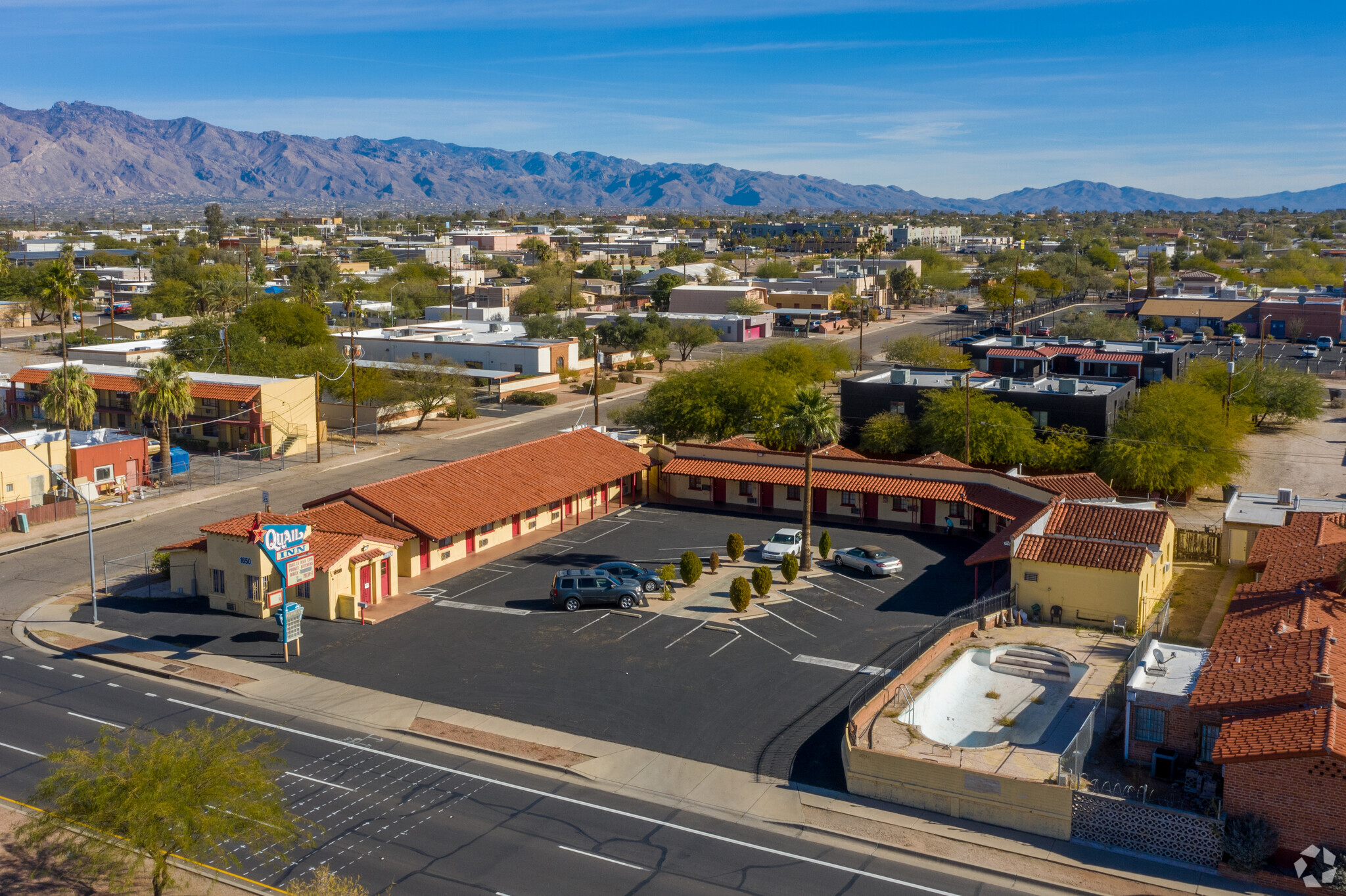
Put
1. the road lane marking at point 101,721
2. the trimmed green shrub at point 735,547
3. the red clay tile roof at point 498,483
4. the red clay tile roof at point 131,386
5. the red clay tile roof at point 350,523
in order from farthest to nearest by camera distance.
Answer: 1. the red clay tile roof at point 131,386
2. the trimmed green shrub at point 735,547
3. the red clay tile roof at point 498,483
4. the red clay tile roof at point 350,523
5. the road lane marking at point 101,721

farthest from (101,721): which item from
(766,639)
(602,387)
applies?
(602,387)

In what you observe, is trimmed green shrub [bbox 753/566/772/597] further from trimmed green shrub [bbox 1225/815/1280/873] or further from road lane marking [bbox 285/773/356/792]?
trimmed green shrub [bbox 1225/815/1280/873]

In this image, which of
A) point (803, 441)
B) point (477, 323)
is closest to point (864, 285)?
point (477, 323)

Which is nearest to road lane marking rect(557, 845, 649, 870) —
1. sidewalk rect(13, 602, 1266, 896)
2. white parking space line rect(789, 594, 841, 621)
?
sidewalk rect(13, 602, 1266, 896)

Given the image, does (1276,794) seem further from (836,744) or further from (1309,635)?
(836,744)

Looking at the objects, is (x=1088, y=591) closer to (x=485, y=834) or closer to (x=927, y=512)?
(x=927, y=512)

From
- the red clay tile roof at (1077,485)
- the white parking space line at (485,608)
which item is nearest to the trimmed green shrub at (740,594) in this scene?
the white parking space line at (485,608)

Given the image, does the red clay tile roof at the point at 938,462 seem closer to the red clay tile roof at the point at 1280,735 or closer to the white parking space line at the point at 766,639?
the white parking space line at the point at 766,639

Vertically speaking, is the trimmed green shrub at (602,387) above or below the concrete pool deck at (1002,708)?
above
